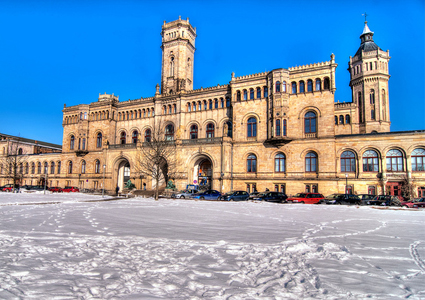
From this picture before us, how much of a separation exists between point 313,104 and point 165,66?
89.2 ft

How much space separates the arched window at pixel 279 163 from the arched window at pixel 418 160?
14.8 meters

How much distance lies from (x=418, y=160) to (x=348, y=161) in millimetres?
7394

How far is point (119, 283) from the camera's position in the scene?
4.87m

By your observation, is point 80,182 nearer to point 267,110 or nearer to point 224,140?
point 224,140

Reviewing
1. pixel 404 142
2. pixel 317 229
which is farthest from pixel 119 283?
pixel 404 142

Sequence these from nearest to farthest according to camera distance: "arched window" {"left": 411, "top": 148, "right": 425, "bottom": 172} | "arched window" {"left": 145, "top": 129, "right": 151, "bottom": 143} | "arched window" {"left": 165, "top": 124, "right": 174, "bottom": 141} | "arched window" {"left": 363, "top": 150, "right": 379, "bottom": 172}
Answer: "arched window" {"left": 411, "top": 148, "right": 425, "bottom": 172} < "arched window" {"left": 363, "top": 150, "right": 379, "bottom": 172} < "arched window" {"left": 165, "top": 124, "right": 174, "bottom": 141} < "arched window" {"left": 145, "top": 129, "right": 151, "bottom": 143}

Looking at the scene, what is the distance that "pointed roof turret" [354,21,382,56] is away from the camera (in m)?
47.3

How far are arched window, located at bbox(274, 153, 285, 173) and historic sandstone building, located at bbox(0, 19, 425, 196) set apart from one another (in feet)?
0.44

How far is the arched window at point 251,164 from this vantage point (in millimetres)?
38594

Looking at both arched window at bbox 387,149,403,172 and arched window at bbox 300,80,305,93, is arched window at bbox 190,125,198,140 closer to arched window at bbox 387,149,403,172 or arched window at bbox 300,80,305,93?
arched window at bbox 300,80,305,93

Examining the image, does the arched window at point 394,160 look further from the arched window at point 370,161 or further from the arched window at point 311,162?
the arched window at point 311,162

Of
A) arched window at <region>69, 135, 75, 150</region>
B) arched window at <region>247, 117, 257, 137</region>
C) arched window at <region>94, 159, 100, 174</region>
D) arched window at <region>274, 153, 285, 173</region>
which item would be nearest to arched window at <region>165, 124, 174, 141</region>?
arched window at <region>247, 117, 257, 137</region>

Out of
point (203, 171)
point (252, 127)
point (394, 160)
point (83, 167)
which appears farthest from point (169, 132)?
point (394, 160)

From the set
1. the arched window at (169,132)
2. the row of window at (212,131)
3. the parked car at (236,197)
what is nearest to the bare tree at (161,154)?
the arched window at (169,132)
